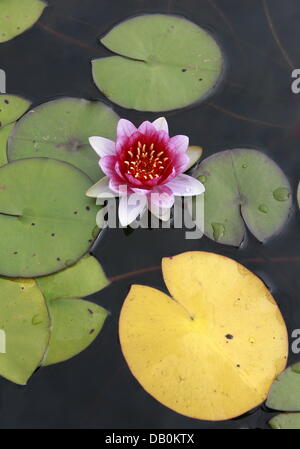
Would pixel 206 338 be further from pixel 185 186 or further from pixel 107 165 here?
pixel 107 165

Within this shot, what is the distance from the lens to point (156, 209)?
7.25 feet

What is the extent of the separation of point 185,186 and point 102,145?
0.41 meters

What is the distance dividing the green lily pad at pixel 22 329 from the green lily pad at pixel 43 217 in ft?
0.26

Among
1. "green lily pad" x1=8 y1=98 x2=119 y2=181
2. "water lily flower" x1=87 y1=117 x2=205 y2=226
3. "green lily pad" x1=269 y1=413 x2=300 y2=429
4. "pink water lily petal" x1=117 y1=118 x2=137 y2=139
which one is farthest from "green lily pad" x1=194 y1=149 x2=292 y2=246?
"green lily pad" x1=269 y1=413 x2=300 y2=429

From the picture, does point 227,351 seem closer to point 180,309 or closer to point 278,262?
point 180,309

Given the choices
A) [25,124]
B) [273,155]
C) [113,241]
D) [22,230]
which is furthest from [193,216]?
[25,124]

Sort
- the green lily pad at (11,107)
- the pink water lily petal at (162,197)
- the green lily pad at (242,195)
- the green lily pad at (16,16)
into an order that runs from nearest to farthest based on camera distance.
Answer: the pink water lily petal at (162,197), the green lily pad at (242,195), the green lily pad at (11,107), the green lily pad at (16,16)

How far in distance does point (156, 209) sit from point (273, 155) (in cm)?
68

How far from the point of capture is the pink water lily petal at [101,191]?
221 cm

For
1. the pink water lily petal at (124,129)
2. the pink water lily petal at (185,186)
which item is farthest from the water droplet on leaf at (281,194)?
the pink water lily petal at (124,129)

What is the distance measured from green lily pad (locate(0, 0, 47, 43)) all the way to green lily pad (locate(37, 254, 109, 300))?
1.32 metres

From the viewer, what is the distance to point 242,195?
2.29 meters

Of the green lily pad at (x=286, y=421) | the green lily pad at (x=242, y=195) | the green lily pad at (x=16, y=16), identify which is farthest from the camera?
the green lily pad at (x=16, y=16)

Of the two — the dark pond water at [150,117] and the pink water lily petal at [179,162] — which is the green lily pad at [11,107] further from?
the pink water lily petal at [179,162]
